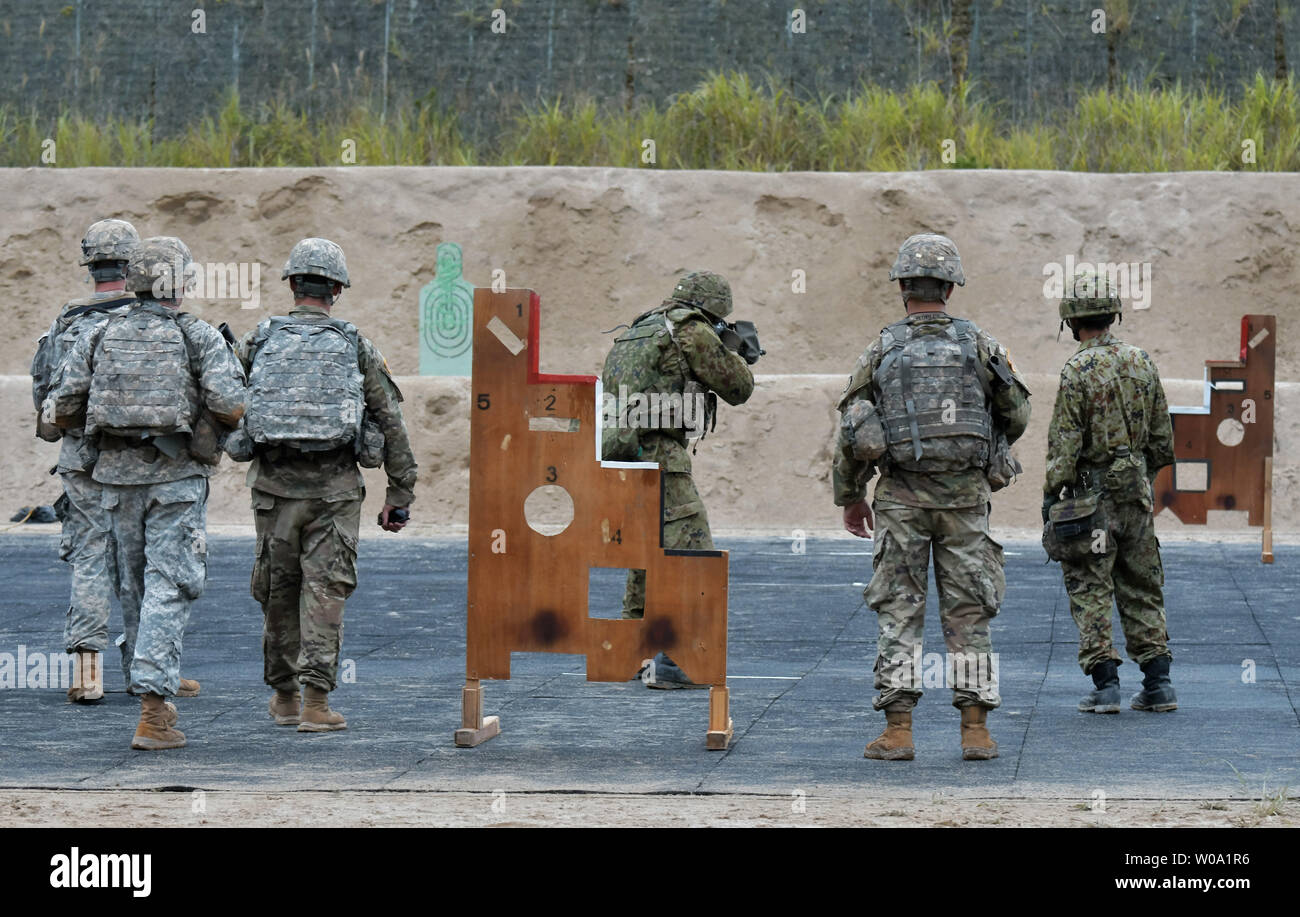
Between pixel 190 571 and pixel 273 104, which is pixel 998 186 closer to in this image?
pixel 273 104

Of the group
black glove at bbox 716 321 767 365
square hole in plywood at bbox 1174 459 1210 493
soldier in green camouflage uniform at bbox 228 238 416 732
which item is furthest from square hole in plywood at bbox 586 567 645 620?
square hole in plywood at bbox 1174 459 1210 493

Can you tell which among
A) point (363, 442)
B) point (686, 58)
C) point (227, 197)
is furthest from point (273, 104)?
point (363, 442)

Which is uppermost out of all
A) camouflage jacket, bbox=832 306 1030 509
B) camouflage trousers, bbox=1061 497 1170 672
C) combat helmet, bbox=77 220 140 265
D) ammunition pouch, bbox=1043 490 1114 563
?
combat helmet, bbox=77 220 140 265

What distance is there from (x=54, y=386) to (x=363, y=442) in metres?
1.67

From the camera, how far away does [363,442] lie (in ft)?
26.6

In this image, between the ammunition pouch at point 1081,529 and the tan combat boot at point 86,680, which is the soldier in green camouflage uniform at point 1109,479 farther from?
the tan combat boot at point 86,680

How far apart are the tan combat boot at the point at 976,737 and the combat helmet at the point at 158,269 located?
384 centimetres

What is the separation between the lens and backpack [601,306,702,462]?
941 centimetres

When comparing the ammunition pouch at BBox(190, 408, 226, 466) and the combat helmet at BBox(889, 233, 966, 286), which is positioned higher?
the combat helmet at BBox(889, 233, 966, 286)

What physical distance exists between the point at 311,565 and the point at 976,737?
2925mm

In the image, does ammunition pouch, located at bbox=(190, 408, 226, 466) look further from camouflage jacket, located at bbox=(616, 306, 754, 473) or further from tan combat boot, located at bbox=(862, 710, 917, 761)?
tan combat boot, located at bbox=(862, 710, 917, 761)

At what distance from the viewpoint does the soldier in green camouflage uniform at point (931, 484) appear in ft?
24.3

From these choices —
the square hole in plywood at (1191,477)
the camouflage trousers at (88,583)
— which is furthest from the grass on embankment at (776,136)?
the camouflage trousers at (88,583)

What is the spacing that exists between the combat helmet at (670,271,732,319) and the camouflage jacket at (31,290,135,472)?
2.75 m
